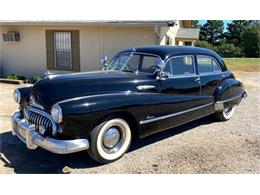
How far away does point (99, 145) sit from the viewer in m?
3.98

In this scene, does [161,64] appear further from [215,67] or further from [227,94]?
[227,94]

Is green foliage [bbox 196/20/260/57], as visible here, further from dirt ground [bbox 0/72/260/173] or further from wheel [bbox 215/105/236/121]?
dirt ground [bbox 0/72/260/173]

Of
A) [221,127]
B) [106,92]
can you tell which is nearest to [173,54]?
[106,92]

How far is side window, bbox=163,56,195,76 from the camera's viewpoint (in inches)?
201

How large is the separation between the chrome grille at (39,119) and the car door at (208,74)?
10.6 feet

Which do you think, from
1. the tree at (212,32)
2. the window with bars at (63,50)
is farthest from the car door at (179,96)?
the tree at (212,32)

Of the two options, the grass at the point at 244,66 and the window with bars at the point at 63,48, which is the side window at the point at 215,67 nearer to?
the window with bars at the point at 63,48

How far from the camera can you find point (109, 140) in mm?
4148

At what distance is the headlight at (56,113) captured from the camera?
3.67 metres

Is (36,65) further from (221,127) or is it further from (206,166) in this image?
(206,166)

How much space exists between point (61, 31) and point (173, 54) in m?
7.95

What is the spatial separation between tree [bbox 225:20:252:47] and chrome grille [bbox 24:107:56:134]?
4701cm

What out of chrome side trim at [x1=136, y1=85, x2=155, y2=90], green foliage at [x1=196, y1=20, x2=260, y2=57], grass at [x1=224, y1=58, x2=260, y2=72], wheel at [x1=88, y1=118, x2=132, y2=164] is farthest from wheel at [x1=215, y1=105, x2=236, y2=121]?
green foliage at [x1=196, y1=20, x2=260, y2=57]

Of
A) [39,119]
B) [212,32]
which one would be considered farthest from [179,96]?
[212,32]
